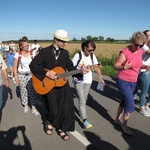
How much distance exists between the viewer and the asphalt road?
384cm

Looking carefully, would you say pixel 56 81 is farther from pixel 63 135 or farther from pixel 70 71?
pixel 63 135

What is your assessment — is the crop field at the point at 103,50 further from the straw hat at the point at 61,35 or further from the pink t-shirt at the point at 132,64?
the straw hat at the point at 61,35

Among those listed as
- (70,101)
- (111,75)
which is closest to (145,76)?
(70,101)

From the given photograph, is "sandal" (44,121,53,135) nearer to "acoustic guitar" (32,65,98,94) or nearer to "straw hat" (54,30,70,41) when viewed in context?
"acoustic guitar" (32,65,98,94)

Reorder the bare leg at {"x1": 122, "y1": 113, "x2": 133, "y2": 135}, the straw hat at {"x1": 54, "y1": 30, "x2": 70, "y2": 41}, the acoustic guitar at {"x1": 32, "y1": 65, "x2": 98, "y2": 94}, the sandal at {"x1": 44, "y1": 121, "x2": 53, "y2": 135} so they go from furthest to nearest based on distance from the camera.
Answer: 1. the sandal at {"x1": 44, "y1": 121, "x2": 53, "y2": 135}
2. the bare leg at {"x1": 122, "y1": 113, "x2": 133, "y2": 135}
3. the acoustic guitar at {"x1": 32, "y1": 65, "x2": 98, "y2": 94}
4. the straw hat at {"x1": 54, "y1": 30, "x2": 70, "y2": 41}

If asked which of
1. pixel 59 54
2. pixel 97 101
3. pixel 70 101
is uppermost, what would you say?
pixel 59 54

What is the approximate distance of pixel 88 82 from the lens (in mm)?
4516

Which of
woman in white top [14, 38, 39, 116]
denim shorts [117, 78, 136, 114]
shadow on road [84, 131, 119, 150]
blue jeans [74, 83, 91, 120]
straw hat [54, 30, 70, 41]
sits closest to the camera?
straw hat [54, 30, 70, 41]

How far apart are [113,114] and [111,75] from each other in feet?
18.2

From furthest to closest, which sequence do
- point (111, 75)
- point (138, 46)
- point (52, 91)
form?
point (111, 75), point (52, 91), point (138, 46)

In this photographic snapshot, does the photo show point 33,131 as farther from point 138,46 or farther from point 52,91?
point 138,46

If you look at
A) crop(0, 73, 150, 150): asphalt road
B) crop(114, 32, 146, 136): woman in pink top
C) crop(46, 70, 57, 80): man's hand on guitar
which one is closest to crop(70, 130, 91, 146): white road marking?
crop(0, 73, 150, 150): asphalt road

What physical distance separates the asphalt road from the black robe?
342 mm

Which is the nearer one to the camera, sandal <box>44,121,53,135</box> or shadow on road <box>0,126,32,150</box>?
shadow on road <box>0,126,32,150</box>
